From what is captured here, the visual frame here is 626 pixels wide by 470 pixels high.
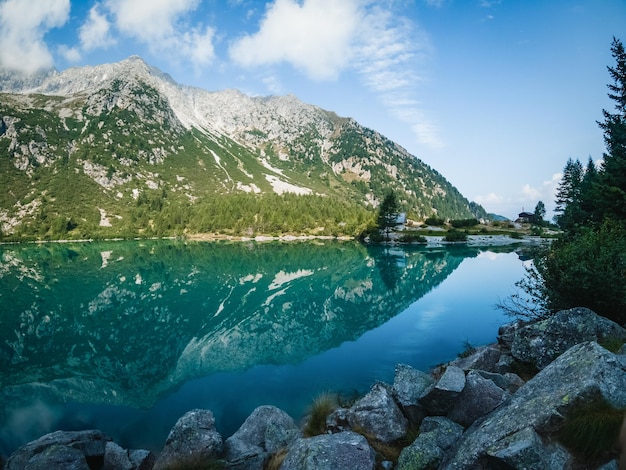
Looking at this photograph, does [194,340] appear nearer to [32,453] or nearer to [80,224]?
[32,453]

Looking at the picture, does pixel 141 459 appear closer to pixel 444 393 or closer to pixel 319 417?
pixel 319 417

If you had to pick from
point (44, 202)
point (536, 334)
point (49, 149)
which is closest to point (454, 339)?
point (536, 334)

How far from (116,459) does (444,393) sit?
9.92 metres

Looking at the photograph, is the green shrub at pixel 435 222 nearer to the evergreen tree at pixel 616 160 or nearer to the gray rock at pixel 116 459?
the evergreen tree at pixel 616 160

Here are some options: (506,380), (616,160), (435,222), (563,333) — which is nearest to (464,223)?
(435,222)

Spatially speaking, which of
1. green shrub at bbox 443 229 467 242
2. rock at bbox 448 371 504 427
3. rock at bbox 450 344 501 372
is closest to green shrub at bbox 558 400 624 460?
rock at bbox 448 371 504 427

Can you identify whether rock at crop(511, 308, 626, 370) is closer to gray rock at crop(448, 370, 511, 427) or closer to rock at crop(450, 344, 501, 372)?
rock at crop(450, 344, 501, 372)

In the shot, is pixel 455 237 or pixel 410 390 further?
pixel 455 237

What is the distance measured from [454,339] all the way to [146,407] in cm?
1930

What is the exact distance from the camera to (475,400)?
8953mm

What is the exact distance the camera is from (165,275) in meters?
56.1

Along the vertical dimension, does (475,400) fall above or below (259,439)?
above

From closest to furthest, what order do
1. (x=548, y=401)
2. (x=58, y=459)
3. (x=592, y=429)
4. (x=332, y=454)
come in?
(x=592, y=429) → (x=548, y=401) → (x=332, y=454) → (x=58, y=459)

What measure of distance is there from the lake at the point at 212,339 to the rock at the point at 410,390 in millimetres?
6301
